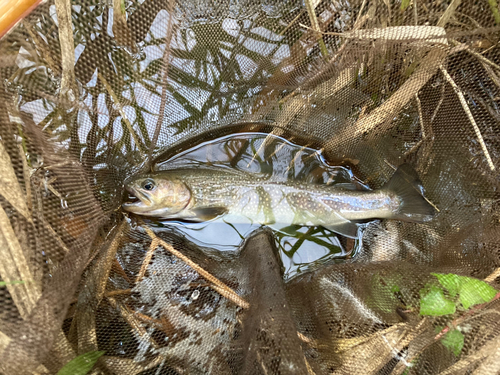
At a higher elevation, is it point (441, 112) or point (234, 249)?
point (441, 112)

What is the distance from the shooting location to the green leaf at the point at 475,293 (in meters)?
1.35

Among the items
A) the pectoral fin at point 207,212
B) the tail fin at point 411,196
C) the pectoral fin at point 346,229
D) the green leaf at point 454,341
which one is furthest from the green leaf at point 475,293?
the pectoral fin at point 207,212

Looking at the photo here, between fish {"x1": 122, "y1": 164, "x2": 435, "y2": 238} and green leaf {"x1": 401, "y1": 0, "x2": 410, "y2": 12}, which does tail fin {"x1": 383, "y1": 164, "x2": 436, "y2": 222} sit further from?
green leaf {"x1": 401, "y1": 0, "x2": 410, "y2": 12}

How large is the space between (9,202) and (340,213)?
5.61 feet

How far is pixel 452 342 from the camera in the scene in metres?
1.29

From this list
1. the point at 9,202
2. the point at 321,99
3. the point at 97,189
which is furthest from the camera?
the point at 321,99

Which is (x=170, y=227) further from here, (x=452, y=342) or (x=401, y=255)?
(x=452, y=342)

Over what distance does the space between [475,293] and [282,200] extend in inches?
43.2

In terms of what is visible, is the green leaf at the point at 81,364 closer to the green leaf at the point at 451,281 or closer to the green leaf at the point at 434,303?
the green leaf at the point at 434,303

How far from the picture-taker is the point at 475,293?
139cm

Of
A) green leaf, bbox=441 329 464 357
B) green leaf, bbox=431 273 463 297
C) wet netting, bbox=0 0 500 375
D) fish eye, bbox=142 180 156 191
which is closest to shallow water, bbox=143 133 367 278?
wet netting, bbox=0 0 500 375

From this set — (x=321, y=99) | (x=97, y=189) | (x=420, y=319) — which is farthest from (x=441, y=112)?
(x=97, y=189)

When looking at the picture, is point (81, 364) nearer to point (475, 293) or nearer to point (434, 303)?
point (434, 303)

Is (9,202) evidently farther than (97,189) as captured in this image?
No
